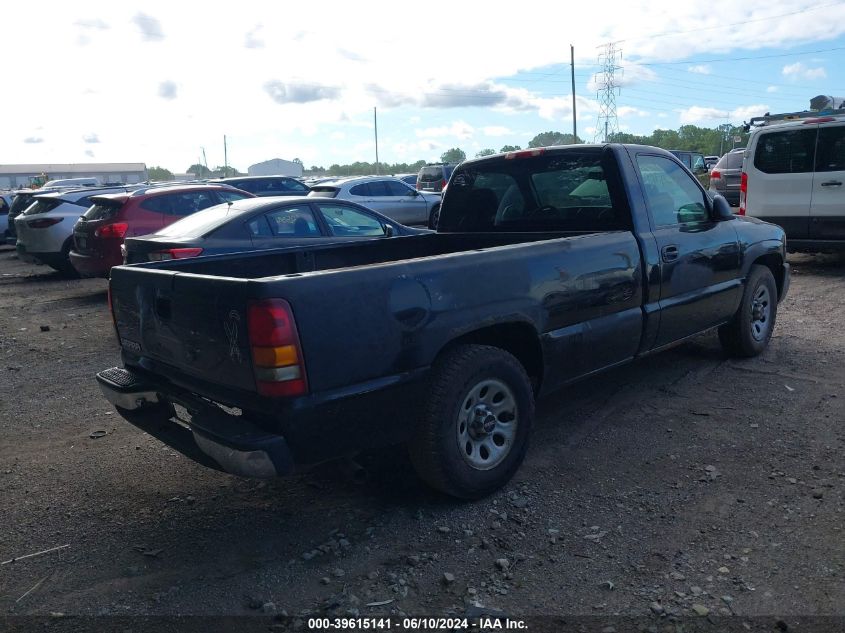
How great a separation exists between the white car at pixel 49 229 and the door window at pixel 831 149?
11.5m

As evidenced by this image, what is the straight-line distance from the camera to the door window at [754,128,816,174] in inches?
401

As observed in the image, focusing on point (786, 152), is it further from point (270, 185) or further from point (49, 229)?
point (270, 185)

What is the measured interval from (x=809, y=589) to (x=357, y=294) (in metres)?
2.23

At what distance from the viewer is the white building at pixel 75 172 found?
93.1m

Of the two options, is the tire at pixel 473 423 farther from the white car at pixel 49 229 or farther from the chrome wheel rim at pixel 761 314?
the white car at pixel 49 229

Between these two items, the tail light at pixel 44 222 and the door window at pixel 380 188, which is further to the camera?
the door window at pixel 380 188

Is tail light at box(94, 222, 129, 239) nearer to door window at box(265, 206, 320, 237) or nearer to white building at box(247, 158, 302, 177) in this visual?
door window at box(265, 206, 320, 237)

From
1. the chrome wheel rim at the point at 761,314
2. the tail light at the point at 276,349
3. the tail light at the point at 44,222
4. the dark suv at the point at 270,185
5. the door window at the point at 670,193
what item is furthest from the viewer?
the dark suv at the point at 270,185

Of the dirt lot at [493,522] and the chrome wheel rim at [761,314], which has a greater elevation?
the chrome wheel rim at [761,314]

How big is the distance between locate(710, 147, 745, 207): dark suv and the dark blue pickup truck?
12.1 metres

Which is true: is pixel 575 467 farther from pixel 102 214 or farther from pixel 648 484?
pixel 102 214

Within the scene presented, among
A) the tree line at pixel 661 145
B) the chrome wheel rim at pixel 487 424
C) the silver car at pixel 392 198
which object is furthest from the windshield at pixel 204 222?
the tree line at pixel 661 145

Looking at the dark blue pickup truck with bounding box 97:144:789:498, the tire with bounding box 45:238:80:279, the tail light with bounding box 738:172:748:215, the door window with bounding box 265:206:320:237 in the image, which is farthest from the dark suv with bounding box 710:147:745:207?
the tire with bounding box 45:238:80:279

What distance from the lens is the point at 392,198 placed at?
17953 millimetres
